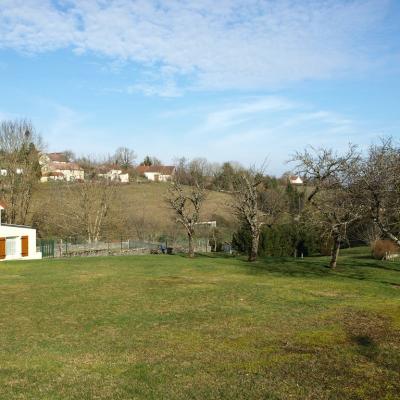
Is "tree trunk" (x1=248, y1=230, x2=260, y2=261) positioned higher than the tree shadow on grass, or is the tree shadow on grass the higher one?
"tree trunk" (x1=248, y1=230, x2=260, y2=261)

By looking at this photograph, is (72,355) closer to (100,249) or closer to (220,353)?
(220,353)

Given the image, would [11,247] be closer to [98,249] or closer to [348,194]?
[98,249]

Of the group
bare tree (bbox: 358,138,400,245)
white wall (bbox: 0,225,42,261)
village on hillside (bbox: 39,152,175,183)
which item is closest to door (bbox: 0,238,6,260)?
white wall (bbox: 0,225,42,261)

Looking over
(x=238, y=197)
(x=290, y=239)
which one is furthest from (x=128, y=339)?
(x=290, y=239)

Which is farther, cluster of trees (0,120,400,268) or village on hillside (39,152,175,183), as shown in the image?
village on hillside (39,152,175,183)

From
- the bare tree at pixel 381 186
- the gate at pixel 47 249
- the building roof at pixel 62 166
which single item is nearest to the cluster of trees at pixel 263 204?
the bare tree at pixel 381 186

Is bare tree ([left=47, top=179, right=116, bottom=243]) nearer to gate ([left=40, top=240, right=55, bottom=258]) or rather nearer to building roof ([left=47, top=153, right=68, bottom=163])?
gate ([left=40, top=240, right=55, bottom=258])

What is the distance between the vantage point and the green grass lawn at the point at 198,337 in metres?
8.30

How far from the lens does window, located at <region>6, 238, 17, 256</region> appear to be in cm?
3691

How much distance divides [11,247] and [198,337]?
29.2 m

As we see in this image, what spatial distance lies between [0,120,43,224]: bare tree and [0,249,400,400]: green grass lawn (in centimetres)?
3066

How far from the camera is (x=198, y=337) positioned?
1202 centimetres

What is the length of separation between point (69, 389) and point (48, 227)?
1929 inches

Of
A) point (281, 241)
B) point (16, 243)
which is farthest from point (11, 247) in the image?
point (281, 241)
